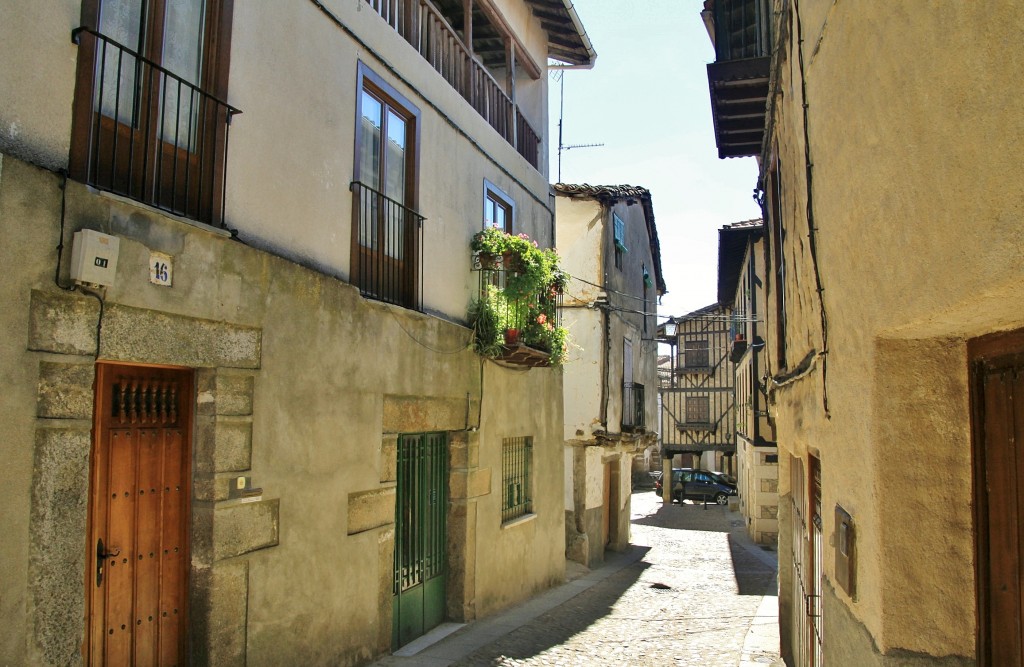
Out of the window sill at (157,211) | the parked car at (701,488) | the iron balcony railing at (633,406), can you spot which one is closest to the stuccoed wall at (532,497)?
the window sill at (157,211)

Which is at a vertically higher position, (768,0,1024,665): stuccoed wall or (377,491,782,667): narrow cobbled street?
(768,0,1024,665): stuccoed wall

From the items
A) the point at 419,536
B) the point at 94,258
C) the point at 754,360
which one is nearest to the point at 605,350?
the point at 754,360

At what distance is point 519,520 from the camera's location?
10680mm

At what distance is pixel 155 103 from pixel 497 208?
6113 mm

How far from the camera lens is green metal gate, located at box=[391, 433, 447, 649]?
7953 mm

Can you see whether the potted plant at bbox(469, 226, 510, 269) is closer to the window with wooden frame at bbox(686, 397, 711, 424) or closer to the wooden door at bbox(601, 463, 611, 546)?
the wooden door at bbox(601, 463, 611, 546)

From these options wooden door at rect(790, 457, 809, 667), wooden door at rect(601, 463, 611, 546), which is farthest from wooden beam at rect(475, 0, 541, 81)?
wooden door at rect(601, 463, 611, 546)

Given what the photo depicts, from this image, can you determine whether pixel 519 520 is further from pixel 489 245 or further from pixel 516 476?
pixel 489 245

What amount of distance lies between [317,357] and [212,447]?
1.31m

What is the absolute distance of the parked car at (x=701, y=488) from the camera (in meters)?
31.0

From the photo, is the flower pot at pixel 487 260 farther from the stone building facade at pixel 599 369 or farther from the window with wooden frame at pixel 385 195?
the stone building facade at pixel 599 369

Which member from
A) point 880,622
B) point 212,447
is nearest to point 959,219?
point 880,622

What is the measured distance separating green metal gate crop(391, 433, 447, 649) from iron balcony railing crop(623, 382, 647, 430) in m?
10.1

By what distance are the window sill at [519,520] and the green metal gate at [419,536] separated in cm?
147
